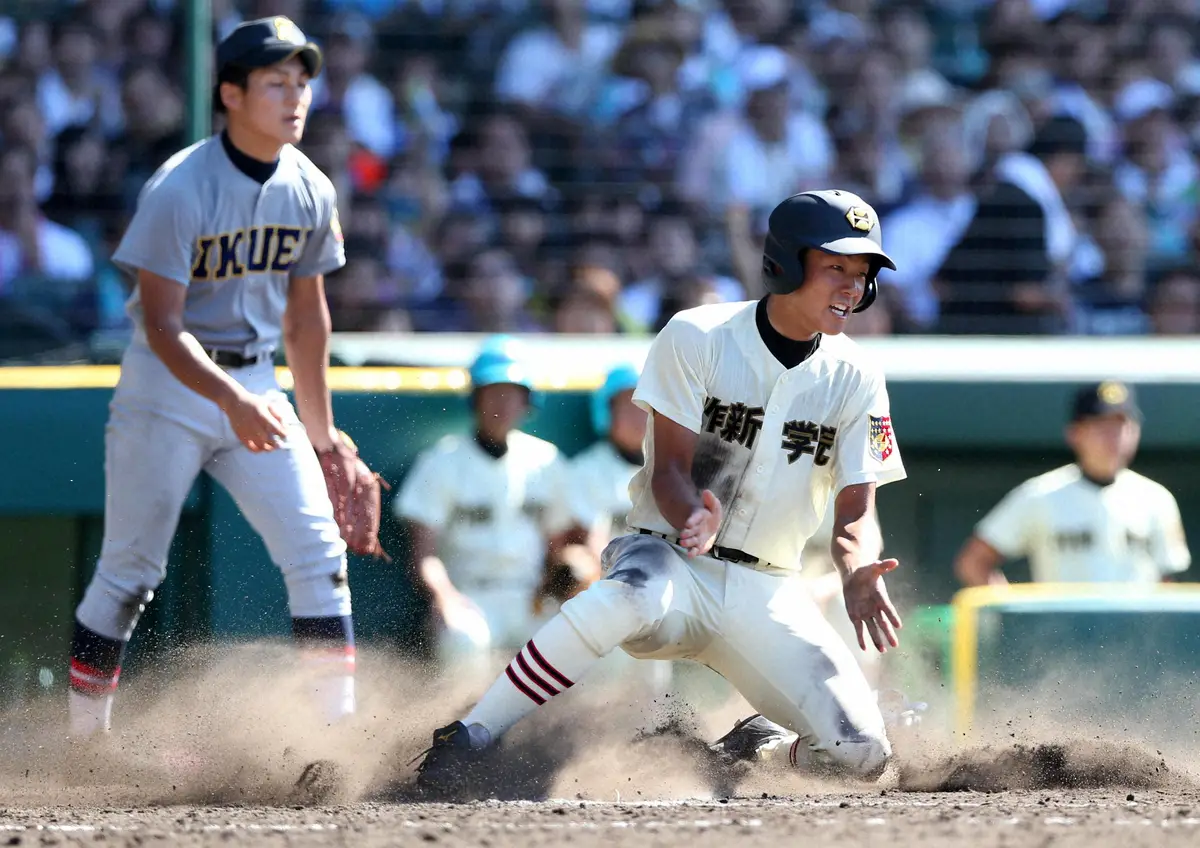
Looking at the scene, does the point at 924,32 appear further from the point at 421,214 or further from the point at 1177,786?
the point at 1177,786

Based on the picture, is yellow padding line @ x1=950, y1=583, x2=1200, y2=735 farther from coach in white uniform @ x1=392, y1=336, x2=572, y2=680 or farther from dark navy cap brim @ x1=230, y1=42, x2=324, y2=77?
dark navy cap brim @ x1=230, y1=42, x2=324, y2=77

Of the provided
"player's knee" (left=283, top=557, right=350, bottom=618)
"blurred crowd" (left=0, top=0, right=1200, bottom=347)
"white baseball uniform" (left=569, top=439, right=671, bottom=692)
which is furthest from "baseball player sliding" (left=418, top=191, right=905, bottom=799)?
"blurred crowd" (left=0, top=0, right=1200, bottom=347)

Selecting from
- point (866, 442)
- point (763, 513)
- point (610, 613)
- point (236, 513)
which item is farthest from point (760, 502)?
point (236, 513)

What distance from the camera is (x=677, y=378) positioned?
4.41 metres

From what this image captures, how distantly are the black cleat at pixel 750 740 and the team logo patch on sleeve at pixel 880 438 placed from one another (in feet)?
2.78

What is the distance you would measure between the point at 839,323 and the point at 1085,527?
2460 mm

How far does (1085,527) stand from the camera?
251 inches

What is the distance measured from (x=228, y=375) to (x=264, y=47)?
3.16ft

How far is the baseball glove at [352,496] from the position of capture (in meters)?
5.37

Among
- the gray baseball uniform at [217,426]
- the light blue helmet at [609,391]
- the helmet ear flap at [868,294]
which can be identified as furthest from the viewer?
the light blue helmet at [609,391]

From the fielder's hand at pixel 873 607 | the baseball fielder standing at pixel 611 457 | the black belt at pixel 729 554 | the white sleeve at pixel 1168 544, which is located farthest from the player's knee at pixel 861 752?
the white sleeve at pixel 1168 544

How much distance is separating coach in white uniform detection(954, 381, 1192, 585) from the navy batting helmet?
7.46ft

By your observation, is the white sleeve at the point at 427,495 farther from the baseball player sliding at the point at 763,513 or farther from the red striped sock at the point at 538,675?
the red striped sock at the point at 538,675

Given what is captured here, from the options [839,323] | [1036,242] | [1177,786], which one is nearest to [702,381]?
[839,323]
